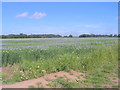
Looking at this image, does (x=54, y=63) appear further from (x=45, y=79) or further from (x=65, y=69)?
(x=45, y=79)

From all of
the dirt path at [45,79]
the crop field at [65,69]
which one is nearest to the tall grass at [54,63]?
the crop field at [65,69]

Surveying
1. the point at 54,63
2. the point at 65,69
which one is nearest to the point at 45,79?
the point at 65,69

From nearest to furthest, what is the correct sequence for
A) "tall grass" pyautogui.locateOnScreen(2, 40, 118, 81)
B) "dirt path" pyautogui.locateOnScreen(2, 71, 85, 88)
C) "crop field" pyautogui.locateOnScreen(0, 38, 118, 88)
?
"dirt path" pyautogui.locateOnScreen(2, 71, 85, 88), "crop field" pyautogui.locateOnScreen(0, 38, 118, 88), "tall grass" pyautogui.locateOnScreen(2, 40, 118, 81)

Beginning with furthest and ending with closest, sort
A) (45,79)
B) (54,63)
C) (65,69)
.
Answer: (54,63) < (65,69) < (45,79)

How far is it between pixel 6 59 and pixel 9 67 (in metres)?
0.56

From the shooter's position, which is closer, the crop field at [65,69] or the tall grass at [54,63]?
the crop field at [65,69]

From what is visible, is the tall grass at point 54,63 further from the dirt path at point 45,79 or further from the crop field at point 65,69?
the dirt path at point 45,79

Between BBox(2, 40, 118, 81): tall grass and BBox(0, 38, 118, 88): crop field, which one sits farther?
BBox(2, 40, 118, 81): tall grass

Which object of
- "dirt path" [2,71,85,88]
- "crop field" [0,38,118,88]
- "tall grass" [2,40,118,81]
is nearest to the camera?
"dirt path" [2,71,85,88]

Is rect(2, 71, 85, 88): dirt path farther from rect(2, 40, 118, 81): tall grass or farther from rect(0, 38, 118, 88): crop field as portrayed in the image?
rect(2, 40, 118, 81): tall grass

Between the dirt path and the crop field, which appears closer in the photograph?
the dirt path

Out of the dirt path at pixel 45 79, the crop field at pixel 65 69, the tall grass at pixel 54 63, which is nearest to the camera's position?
the dirt path at pixel 45 79

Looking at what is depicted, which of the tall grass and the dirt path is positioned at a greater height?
the tall grass

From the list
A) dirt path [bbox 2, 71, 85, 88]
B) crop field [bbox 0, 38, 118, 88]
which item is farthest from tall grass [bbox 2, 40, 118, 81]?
dirt path [bbox 2, 71, 85, 88]
